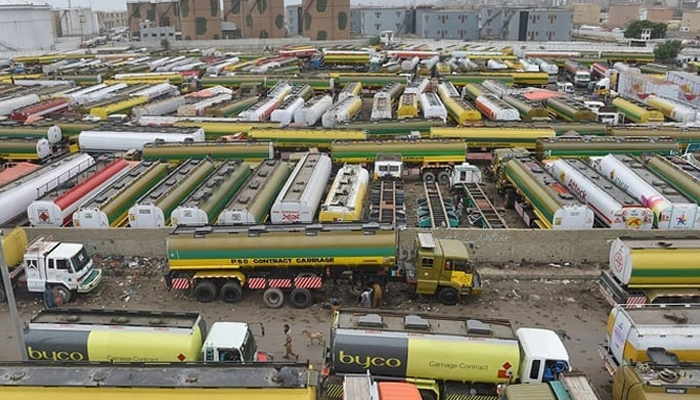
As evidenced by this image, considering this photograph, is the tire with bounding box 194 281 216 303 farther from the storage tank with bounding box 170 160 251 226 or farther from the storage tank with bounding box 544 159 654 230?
the storage tank with bounding box 544 159 654 230

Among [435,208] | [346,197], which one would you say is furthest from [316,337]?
[435,208]

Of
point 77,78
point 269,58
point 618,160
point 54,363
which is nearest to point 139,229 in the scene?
point 54,363

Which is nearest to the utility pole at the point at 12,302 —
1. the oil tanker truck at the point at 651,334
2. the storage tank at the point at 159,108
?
the oil tanker truck at the point at 651,334

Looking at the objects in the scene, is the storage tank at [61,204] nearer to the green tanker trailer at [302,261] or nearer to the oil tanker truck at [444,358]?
the green tanker trailer at [302,261]

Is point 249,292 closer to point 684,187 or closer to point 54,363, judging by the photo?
point 54,363

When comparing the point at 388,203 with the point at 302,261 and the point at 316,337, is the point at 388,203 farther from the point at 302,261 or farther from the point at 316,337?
the point at 316,337

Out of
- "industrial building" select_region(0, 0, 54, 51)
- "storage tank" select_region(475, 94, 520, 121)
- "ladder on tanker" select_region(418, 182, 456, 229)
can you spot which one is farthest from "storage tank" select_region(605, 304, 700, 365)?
"industrial building" select_region(0, 0, 54, 51)
